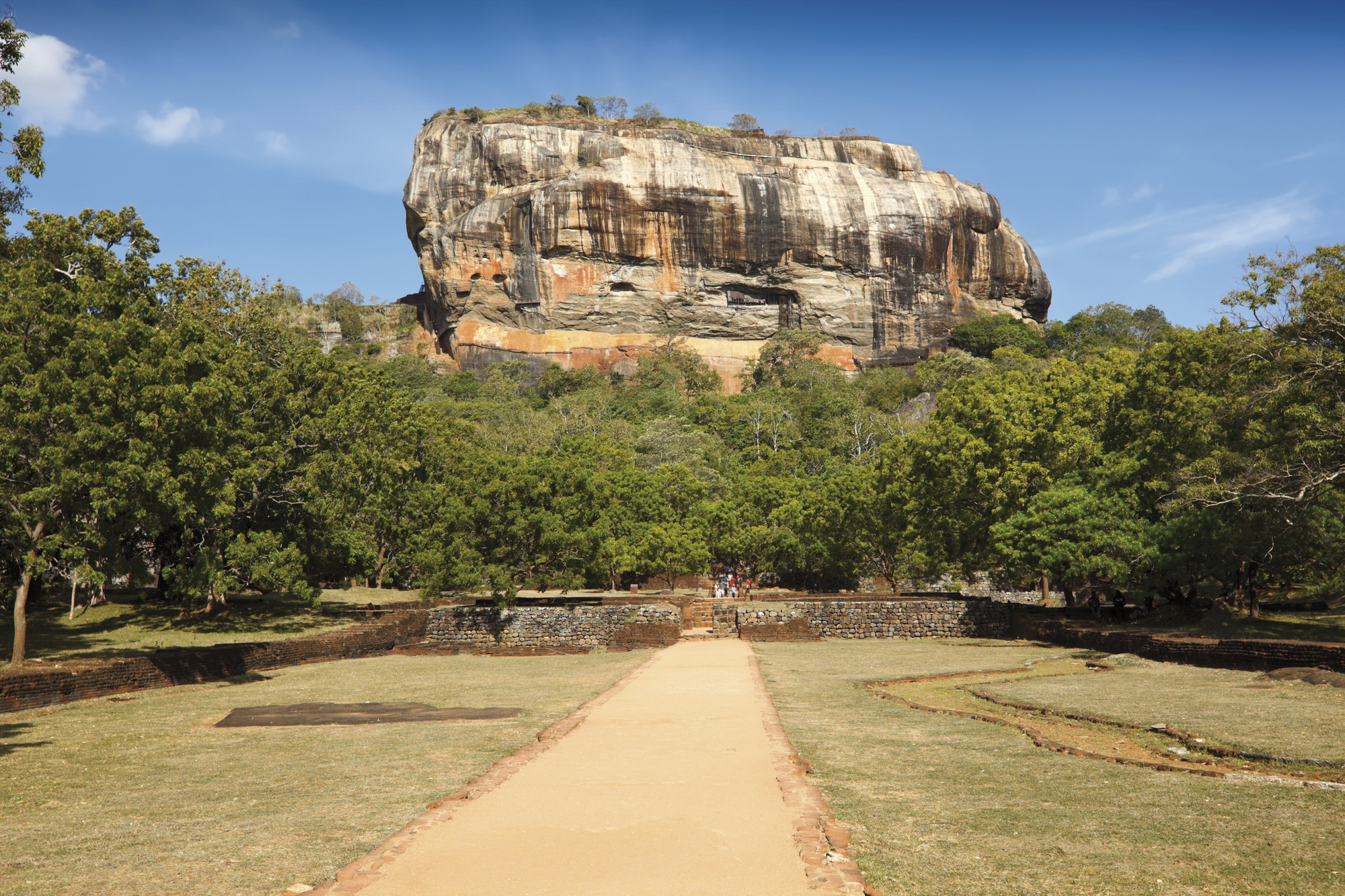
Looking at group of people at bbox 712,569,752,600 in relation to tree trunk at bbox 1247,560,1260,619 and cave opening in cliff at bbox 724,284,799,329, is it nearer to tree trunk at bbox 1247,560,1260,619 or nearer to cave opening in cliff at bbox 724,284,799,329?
tree trunk at bbox 1247,560,1260,619

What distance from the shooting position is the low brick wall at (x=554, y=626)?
23312 millimetres

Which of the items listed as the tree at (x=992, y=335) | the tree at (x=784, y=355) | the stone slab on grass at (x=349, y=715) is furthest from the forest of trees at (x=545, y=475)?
the tree at (x=992, y=335)

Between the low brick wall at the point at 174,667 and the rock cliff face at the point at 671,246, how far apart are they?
59.7 m

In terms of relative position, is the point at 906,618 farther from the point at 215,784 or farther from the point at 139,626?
the point at 215,784

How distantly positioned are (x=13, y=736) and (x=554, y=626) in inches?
542

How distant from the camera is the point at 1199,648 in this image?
16547 mm

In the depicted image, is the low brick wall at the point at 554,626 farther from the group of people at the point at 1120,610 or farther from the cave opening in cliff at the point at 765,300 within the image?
the cave opening in cliff at the point at 765,300

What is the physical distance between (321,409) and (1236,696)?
23144 mm

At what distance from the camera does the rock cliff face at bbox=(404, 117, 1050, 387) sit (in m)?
79.6

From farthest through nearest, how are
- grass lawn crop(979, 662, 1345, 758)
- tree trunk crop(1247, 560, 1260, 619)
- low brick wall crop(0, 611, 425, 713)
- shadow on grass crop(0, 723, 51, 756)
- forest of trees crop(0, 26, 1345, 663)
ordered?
tree trunk crop(1247, 560, 1260, 619) → forest of trees crop(0, 26, 1345, 663) → low brick wall crop(0, 611, 425, 713) → shadow on grass crop(0, 723, 51, 756) → grass lawn crop(979, 662, 1345, 758)

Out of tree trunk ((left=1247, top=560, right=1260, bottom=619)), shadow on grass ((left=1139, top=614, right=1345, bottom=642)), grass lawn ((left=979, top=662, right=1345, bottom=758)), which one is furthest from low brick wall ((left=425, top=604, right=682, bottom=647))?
tree trunk ((left=1247, top=560, right=1260, bottom=619))

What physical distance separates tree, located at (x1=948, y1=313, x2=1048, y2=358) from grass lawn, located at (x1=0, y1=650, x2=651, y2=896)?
72.3 m

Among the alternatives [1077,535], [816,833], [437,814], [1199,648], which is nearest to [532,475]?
[1077,535]

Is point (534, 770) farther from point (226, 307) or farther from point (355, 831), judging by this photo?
point (226, 307)
